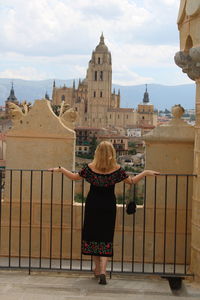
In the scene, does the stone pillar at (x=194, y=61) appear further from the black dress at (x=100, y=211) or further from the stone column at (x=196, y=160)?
the black dress at (x=100, y=211)

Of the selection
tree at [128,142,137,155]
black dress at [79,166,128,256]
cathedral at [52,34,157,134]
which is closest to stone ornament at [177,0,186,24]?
black dress at [79,166,128,256]

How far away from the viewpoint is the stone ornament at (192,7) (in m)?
4.94

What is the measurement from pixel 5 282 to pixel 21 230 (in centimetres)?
140

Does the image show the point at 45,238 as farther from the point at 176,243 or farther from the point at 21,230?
the point at 176,243

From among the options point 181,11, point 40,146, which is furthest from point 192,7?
point 40,146

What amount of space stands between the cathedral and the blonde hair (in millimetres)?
139046

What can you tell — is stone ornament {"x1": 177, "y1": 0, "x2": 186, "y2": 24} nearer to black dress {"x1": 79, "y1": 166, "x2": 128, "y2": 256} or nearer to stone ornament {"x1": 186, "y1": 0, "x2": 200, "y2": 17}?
stone ornament {"x1": 186, "y1": 0, "x2": 200, "y2": 17}

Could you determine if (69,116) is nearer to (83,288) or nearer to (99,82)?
(83,288)

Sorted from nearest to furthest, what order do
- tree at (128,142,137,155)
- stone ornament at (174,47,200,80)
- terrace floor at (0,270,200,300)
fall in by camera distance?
terrace floor at (0,270,200,300), stone ornament at (174,47,200,80), tree at (128,142,137,155)

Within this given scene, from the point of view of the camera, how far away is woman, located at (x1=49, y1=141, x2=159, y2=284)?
4.71 meters

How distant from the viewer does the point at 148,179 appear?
639 cm

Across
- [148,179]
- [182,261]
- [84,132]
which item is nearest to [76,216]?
[148,179]

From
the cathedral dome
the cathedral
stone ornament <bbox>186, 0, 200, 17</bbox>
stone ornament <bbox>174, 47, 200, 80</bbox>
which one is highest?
the cathedral dome

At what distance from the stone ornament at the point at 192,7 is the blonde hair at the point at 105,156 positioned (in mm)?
1533
